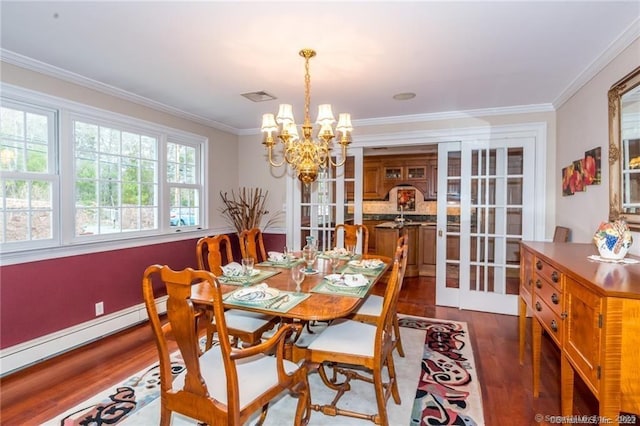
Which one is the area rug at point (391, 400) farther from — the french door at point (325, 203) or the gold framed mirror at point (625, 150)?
the french door at point (325, 203)

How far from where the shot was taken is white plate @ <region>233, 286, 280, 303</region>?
6.10 ft

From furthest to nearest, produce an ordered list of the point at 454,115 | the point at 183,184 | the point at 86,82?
the point at 183,184 → the point at 454,115 → the point at 86,82

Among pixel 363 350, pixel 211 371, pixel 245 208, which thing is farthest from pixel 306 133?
pixel 245 208

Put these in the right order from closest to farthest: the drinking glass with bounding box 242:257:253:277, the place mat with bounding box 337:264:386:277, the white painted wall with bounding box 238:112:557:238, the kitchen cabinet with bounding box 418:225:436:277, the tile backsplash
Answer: the drinking glass with bounding box 242:257:253:277 < the place mat with bounding box 337:264:386:277 < the white painted wall with bounding box 238:112:557:238 < the kitchen cabinet with bounding box 418:225:436:277 < the tile backsplash

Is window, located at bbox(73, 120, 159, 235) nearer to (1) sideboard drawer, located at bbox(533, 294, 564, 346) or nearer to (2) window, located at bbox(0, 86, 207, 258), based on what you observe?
(2) window, located at bbox(0, 86, 207, 258)

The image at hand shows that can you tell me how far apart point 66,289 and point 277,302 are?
2329 millimetres

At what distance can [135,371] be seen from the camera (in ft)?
8.61

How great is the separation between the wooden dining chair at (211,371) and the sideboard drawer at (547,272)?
1.44 metres

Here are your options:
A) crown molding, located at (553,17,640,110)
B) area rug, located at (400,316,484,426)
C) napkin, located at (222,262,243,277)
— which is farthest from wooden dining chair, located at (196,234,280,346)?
crown molding, located at (553,17,640,110)

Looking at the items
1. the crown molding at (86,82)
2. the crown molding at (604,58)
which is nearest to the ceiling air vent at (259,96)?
the crown molding at (86,82)

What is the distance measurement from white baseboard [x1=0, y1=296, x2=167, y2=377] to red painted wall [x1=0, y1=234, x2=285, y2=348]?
0.16 ft

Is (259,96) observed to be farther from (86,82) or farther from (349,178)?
(349,178)

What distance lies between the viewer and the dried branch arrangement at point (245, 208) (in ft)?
16.4

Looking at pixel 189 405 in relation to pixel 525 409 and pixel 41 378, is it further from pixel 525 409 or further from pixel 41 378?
pixel 525 409
